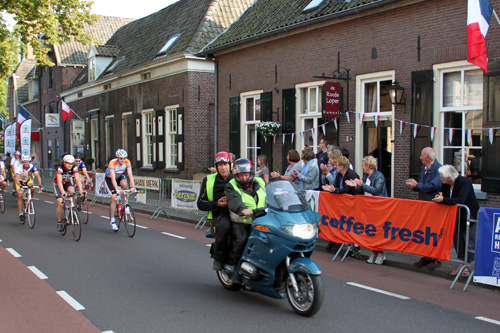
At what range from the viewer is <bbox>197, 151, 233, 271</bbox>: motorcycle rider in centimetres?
625

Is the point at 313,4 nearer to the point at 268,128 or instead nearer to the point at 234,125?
the point at 268,128

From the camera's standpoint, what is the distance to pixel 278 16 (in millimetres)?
17016

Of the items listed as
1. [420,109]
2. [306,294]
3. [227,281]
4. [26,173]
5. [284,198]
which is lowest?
[227,281]

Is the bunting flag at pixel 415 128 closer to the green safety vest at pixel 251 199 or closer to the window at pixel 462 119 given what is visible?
the window at pixel 462 119

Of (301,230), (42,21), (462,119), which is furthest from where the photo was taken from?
(42,21)

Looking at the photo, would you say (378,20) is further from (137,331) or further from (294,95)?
(137,331)

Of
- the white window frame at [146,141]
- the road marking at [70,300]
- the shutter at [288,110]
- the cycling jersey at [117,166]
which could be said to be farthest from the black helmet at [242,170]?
the white window frame at [146,141]

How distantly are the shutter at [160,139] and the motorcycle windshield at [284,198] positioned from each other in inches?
705

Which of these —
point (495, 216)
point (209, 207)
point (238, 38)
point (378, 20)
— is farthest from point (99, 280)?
point (238, 38)

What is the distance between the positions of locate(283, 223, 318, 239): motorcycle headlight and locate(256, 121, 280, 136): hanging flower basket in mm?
10735

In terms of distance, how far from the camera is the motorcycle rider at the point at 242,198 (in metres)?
5.95

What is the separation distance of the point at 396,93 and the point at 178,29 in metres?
14.3

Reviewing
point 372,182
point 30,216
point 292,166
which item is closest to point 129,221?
point 30,216

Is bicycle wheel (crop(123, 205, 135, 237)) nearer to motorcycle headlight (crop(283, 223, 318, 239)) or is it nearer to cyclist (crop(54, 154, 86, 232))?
cyclist (crop(54, 154, 86, 232))
